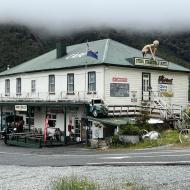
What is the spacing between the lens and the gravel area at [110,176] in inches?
517

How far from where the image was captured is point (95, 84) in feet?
117

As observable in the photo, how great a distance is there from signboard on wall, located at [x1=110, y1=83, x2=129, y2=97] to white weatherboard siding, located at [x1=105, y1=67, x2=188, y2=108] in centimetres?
28

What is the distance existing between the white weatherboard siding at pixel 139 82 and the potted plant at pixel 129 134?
520 cm

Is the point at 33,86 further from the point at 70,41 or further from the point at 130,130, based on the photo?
the point at 70,41

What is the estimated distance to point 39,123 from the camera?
42938 mm

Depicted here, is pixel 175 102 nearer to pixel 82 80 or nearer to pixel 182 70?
pixel 182 70

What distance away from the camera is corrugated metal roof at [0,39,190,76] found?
36.0 meters

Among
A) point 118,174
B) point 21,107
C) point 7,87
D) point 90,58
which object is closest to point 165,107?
point 90,58

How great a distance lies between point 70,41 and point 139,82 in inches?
2699

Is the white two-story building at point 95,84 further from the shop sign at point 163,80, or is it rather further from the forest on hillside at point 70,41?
the forest on hillside at point 70,41

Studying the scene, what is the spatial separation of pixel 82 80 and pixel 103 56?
259cm

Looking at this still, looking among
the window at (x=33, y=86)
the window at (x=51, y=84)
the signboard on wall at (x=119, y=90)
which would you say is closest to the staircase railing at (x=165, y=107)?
the signboard on wall at (x=119, y=90)

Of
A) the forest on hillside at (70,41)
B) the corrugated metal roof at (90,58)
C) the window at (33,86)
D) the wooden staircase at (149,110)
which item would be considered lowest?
the wooden staircase at (149,110)

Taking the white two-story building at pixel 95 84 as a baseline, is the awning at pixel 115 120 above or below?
below
